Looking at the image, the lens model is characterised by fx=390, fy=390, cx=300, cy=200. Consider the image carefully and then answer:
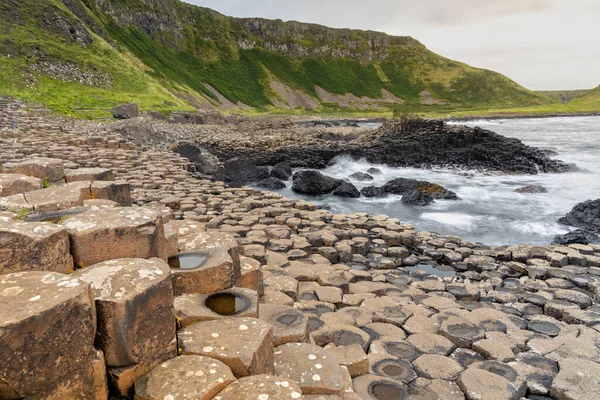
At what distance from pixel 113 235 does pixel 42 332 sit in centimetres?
117

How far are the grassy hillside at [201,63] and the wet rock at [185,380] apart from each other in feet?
113

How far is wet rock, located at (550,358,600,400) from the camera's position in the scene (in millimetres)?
4137

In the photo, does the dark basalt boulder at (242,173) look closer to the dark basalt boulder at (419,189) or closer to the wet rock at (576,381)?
the dark basalt boulder at (419,189)

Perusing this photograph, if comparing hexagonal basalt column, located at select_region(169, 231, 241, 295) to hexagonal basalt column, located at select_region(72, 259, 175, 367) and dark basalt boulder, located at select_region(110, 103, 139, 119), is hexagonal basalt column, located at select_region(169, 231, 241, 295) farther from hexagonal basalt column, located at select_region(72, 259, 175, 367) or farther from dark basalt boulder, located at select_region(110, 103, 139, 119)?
dark basalt boulder, located at select_region(110, 103, 139, 119)

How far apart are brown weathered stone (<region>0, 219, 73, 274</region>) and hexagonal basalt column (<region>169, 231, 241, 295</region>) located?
1008 millimetres

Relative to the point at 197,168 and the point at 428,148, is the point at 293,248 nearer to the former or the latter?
the point at 197,168

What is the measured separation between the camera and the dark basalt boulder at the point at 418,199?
55.8 ft

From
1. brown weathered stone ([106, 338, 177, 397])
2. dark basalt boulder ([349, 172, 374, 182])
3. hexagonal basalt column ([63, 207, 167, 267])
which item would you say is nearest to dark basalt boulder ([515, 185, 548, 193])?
dark basalt boulder ([349, 172, 374, 182])

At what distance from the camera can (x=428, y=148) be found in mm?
32469

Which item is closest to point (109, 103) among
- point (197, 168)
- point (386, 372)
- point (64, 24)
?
point (64, 24)

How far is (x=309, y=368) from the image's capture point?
3.28m

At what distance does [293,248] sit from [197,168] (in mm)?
13612

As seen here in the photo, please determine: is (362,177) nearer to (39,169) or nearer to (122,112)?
(39,169)

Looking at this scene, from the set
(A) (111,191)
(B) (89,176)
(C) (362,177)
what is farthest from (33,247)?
(C) (362,177)
